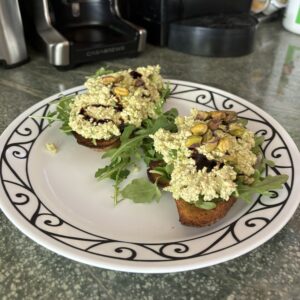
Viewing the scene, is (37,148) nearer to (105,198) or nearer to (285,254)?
(105,198)

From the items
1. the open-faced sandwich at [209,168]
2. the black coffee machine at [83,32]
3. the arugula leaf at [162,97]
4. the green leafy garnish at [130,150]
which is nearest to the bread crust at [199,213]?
the open-faced sandwich at [209,168]

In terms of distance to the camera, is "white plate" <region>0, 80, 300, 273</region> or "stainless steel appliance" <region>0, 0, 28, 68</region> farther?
"stainless steel appliance" <region>0, 0, 28, 68</region>

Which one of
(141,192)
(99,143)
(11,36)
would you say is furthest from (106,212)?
(11,36)

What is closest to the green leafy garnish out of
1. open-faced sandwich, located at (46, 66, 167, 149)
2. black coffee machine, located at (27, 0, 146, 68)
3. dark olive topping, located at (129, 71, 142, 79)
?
open-faced sandwich, located at (46, 66, 167, 149)

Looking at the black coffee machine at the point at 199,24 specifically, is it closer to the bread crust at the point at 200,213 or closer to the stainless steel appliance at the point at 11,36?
the stainless steel appliance at the point at 11,36

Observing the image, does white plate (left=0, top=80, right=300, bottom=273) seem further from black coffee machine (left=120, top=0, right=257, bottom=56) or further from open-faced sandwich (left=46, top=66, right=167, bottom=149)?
black coffee machine (left=120, top=0, right=257, bottom=56)

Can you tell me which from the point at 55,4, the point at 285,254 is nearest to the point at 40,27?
the point at 55,4

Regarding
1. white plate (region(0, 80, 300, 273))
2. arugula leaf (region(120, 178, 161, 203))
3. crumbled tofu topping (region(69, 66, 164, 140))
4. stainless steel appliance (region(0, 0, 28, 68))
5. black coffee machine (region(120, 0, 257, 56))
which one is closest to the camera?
white plate (region(0, 80, 300, 273))
